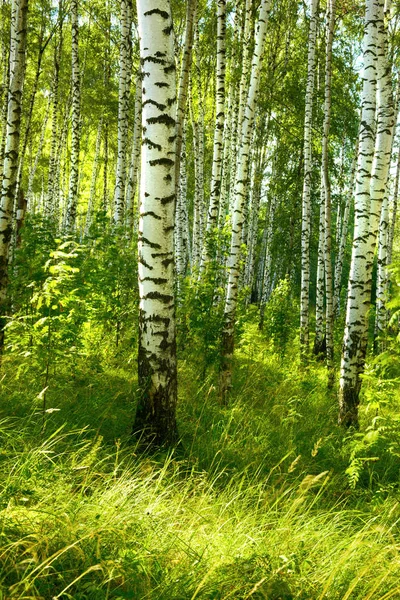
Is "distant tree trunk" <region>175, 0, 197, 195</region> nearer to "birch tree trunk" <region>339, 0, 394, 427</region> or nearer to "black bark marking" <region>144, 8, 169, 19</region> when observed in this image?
"black bark marking" <region>144, 8, 169, 19</region>

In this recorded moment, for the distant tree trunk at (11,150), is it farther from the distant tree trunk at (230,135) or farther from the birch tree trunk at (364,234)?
the distant tree trunk at (230,135)

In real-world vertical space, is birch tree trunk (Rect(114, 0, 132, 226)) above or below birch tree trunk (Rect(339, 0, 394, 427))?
above

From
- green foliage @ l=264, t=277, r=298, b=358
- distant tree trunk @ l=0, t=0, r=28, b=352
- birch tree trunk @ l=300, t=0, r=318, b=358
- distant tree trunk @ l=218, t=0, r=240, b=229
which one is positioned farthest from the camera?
distant tree trunk @ l=218, t=0, r=240, b=229

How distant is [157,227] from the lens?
377 cm

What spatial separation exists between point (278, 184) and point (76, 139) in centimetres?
823

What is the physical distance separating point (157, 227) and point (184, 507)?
214 centimetres

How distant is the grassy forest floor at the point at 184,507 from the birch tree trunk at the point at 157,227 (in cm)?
39

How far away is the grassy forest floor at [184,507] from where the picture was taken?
2.11m


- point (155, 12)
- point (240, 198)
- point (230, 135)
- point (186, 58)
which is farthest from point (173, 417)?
point (230, 135)

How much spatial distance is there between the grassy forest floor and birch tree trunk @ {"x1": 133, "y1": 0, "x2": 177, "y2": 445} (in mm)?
391

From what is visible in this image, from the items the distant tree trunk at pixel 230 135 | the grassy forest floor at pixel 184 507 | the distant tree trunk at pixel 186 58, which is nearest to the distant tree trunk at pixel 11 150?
the grassy forest floor at pixel 184 507

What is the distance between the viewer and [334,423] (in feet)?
18.1

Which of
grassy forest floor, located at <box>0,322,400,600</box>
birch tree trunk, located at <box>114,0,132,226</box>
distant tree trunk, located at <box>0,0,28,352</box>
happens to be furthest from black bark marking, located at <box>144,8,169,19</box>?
birch tree trunk, located at <box>114,0,132,226</box>

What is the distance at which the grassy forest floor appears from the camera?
6.93 ft
